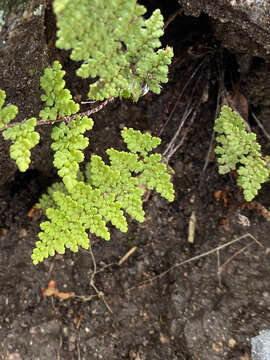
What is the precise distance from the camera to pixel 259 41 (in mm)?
2203

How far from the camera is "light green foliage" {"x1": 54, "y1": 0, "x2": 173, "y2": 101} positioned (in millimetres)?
1551

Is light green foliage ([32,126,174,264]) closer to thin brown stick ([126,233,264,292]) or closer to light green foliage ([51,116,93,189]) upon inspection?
light green foliage ([51,116,93,189])

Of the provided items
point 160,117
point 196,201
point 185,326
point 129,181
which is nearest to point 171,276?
point 185,326

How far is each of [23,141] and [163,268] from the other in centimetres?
152

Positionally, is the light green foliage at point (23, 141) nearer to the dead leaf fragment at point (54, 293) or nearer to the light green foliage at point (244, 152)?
the light green foliage at point (244, 152)

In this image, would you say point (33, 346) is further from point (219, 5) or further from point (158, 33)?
point (219, 5)

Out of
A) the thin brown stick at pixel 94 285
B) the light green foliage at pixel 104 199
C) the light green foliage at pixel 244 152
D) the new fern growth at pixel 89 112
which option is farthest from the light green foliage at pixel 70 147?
the thin brown stick at pixel 94 285

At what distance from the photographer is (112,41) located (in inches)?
67.3

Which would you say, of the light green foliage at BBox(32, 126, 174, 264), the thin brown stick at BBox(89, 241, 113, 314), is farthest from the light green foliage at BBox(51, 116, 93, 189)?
the thin brown stick at BBox(89, 241, 113, 314)

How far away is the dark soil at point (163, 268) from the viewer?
2.55 metres

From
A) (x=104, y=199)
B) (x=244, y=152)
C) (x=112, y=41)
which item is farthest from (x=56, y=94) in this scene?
(x=244, y=152)

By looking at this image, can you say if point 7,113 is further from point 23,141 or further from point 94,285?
point 94,285

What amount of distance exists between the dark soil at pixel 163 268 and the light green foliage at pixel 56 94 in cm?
95

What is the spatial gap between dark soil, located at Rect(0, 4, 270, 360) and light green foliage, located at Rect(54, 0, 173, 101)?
85 centimetres
